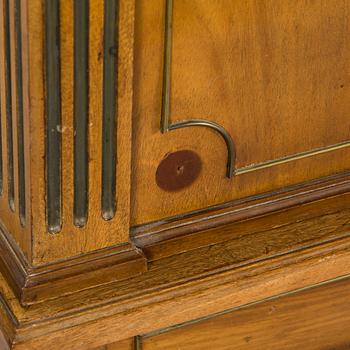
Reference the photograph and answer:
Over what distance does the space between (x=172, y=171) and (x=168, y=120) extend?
0.07 meters

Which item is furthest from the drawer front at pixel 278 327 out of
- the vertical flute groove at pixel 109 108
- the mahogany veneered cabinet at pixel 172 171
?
the vertical flute groove at pixel 109 108

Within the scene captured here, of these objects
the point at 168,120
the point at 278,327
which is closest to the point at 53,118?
the point at 168,120

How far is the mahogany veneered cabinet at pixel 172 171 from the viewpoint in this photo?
1022mm

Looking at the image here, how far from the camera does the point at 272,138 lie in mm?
1223

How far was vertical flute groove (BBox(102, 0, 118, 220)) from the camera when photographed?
100cm

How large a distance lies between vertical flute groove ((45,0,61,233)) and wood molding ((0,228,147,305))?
2.3 inches

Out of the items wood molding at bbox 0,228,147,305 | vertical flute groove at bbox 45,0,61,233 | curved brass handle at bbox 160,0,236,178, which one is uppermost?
curved brass handle at bbox 160,0,236,178

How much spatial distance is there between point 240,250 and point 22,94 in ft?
1.19

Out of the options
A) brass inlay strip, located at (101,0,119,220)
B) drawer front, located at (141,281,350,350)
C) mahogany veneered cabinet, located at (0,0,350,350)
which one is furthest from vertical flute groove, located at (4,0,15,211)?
drawer front, located at (141,281,350,350)

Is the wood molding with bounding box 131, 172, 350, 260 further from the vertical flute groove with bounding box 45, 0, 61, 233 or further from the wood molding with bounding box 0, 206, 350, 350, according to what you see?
the vertical flute groove with bounding box 45, 0, 61, 233

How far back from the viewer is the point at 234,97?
1166 mm

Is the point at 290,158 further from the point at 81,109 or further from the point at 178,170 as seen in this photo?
the point at 81,109

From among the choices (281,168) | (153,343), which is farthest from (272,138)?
(153,343)

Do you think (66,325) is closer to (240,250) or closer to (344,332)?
(240,250)
